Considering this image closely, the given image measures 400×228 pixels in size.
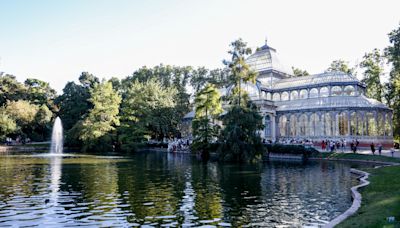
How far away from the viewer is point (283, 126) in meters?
59.7

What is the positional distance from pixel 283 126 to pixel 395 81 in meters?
18.4

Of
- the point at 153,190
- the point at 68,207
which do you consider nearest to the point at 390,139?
the point at 153,190

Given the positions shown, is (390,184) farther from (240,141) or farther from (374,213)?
(240,141)

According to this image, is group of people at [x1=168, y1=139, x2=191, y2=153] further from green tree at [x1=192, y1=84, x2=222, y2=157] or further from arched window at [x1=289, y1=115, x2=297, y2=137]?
arched window at [x1=289, y1=115, x2=297, y2=137]

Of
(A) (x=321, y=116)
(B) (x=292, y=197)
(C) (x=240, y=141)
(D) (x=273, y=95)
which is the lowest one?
(B) (x=292, y=197)

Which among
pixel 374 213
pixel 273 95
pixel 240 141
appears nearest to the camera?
pixel 374 213

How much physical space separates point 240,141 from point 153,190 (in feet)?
63.5

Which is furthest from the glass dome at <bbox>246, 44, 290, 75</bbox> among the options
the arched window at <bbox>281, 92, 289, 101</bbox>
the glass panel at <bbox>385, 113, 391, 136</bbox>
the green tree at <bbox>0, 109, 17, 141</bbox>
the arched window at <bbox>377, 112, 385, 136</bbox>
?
the green tree at <bbox>0, 109, 17, 141</bbox>

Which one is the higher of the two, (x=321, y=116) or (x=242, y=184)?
(x=321, y=116)

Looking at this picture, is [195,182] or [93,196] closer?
[93,196]

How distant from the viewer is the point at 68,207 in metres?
13.2

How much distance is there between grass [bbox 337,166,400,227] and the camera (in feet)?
30.9

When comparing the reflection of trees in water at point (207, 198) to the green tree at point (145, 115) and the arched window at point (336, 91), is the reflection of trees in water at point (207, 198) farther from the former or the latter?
the arched window at point (336, 91)

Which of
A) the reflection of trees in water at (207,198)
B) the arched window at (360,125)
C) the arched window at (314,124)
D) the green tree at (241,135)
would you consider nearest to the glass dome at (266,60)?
the arched window at (314,124)
